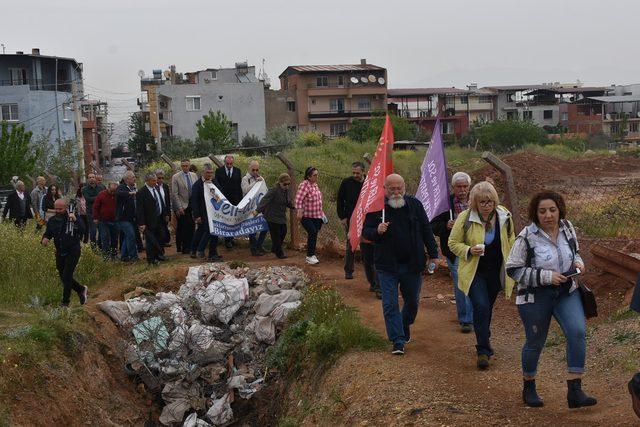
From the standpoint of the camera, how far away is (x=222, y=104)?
7906 centimetres

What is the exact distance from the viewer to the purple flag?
9812 millimetres

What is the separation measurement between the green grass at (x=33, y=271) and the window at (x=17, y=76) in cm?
5354

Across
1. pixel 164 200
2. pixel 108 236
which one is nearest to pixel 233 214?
pixel 164 200

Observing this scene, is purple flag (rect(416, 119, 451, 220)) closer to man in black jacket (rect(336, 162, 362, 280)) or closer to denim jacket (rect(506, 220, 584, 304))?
man in black jacket (rect(336, 162, 362, 280))

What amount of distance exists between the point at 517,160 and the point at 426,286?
21020mm

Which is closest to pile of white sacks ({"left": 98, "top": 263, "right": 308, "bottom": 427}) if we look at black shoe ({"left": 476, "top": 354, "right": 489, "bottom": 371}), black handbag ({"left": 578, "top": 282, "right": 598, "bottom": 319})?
black shoe ({"left": 476, "top": 354, "right": 489, "bottom": 371})

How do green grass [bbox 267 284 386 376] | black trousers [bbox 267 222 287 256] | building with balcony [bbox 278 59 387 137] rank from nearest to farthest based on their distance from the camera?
green grass [bbox 267 284 386 376] < black trousers [bbox 267 222 287 256] < building with balcony [bbox 278 59 387 137]

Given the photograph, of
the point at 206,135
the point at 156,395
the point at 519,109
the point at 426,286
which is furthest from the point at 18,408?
the point at 519,109

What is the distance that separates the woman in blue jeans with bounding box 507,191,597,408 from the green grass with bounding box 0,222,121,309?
8.70 metres

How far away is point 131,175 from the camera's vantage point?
617 inches

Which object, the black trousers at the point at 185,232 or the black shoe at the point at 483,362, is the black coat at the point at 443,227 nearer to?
the black shoe at the point at 483,362

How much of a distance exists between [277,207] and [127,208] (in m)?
2.84

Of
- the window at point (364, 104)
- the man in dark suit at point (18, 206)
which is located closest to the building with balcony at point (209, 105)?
the window at point (364, 104)

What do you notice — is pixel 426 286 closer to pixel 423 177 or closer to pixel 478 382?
pixel 423 177
